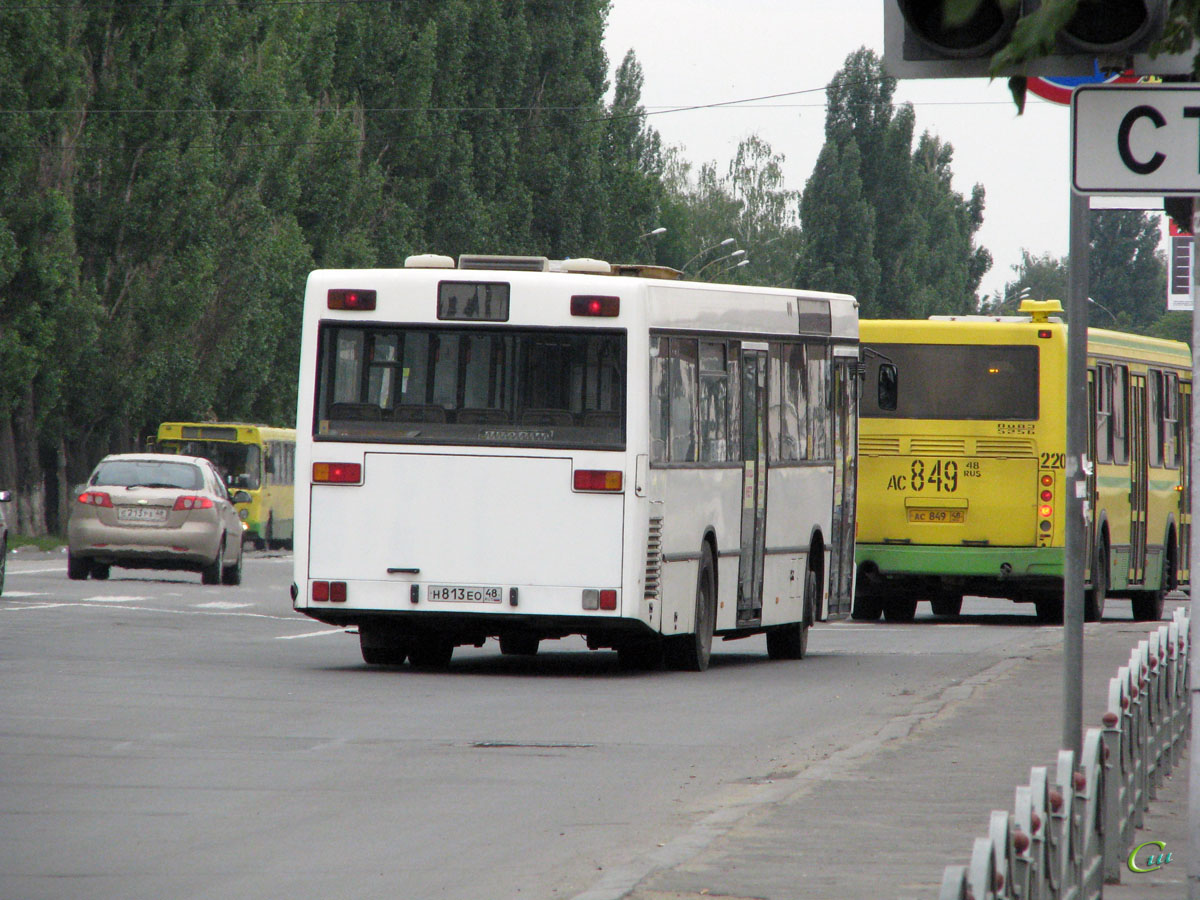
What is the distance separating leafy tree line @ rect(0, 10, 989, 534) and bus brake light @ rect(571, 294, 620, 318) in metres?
29.9

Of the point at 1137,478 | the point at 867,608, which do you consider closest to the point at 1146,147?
the point at 867,608

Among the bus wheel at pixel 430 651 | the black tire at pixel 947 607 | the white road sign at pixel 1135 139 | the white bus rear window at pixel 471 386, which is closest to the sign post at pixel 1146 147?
the white road sign at pixel 1135 139

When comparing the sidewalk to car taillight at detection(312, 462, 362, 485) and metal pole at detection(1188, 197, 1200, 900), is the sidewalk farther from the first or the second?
car taillight at detection(312, 462, 362, 485)

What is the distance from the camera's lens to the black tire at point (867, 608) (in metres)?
29.1

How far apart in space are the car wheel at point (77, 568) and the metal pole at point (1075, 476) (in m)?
22.6

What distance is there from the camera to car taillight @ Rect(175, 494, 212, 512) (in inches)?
1232

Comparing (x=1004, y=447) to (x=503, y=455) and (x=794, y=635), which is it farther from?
(x=503, y=455)

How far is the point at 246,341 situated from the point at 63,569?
65.1 feet

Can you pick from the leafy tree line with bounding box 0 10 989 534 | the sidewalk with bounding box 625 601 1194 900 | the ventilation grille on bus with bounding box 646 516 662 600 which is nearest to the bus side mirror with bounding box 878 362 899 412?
the ventilation grille on bus with bounding box 646 516 662 600

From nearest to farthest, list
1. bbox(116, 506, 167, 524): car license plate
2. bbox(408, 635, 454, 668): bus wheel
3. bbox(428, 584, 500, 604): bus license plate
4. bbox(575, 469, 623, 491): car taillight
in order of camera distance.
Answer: bbox(575, 469, 623, 491): car taillight
bbox(428, 584, 500, 604): bus license plate
bbox(408, 635, 454, 668): bus wheel
bbox(116, 506, 167, 524): car license plate

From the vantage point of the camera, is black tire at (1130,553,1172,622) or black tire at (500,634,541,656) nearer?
black tire at (500,634,541,656)

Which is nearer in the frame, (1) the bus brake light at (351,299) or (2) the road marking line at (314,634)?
(1) the bus brake light at (351,299)

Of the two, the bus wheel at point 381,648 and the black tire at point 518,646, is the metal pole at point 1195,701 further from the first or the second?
the black tire at point 518,646

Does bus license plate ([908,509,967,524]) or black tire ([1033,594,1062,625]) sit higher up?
bus license plate ([908,509,967,524])
